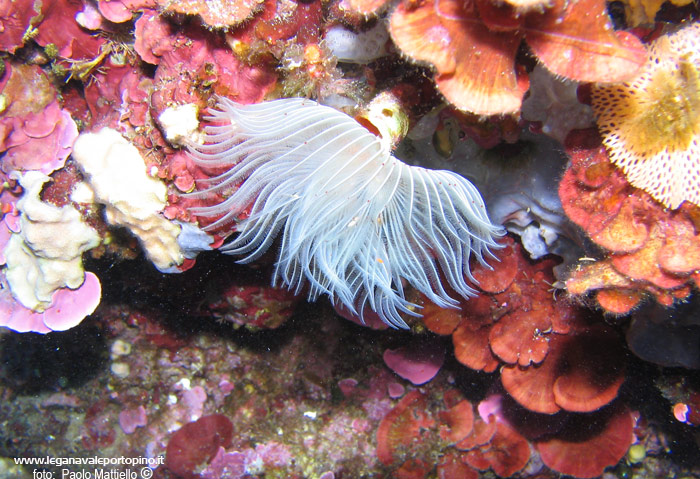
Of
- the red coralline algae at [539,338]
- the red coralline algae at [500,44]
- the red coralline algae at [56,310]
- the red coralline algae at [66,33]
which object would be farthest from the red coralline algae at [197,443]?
the red coralline algae at [500,44]

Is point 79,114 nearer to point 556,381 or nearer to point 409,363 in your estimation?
point 409,363

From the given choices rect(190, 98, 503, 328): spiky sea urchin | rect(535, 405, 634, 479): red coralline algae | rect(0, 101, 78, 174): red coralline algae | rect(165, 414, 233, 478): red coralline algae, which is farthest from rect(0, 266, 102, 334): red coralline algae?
rect(535, 405, 634, 479): red coralline algae

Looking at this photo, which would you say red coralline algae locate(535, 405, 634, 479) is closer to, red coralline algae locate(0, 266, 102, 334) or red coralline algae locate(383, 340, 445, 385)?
red coralline algae locate(383, 340, 445, 385)

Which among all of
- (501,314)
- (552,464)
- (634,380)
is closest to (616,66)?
(501,314)

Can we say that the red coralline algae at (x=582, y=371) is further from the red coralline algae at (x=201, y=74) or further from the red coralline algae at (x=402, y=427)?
the red coralline algae at (x=201, y=74)

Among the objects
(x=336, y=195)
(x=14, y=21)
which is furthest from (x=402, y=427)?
(x=14, y=21)

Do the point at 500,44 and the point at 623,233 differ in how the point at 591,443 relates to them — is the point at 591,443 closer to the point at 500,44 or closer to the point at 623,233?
the point at 623,233
